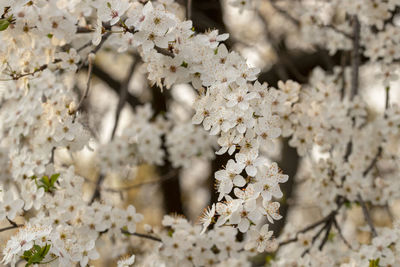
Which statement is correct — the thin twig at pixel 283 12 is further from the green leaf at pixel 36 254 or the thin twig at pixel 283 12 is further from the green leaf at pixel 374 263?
the green leaf at pixel 36 254

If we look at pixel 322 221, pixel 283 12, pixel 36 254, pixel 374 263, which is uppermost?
pixel 283 12

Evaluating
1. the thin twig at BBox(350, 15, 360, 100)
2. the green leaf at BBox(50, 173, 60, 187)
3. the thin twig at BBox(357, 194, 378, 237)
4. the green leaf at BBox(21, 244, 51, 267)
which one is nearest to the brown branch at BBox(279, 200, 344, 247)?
the thin twig at BBox(357, 194, 378, 237)

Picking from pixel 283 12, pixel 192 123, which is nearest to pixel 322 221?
pixel 192 123

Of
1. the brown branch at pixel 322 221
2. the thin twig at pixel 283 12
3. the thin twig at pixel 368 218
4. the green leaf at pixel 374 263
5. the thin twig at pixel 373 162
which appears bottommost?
the brown branch at pixel 322 221

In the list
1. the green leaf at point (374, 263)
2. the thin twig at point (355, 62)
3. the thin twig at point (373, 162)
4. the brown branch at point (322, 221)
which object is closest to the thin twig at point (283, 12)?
the thin twig at point (355, 62)

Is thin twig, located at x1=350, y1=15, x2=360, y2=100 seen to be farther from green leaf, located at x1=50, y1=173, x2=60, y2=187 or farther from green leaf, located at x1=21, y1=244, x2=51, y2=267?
green leaf, located at x1=21, y1=244, x2=51, y2=267

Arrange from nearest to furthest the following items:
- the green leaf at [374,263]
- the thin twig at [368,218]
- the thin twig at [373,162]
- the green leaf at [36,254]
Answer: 1. the green leaf at [36,254]
2. the green leaf at [374,263]
3. the thin twig at [368,218]
4. the thin twig at [373,162]

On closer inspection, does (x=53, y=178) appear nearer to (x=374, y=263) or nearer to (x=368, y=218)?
(x=374, y=263)

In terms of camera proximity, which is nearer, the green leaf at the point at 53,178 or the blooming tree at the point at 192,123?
the blooming tree at the point at 192,123

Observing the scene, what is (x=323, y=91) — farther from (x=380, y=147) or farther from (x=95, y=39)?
(x=95, y=39)
